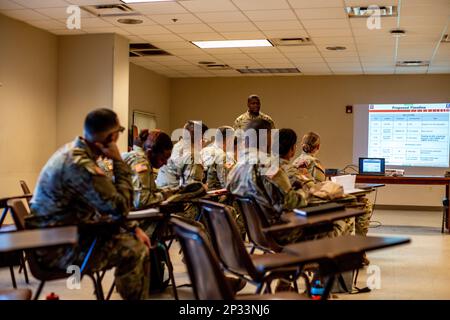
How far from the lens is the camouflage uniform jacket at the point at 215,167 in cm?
567

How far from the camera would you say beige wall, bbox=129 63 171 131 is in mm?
10734

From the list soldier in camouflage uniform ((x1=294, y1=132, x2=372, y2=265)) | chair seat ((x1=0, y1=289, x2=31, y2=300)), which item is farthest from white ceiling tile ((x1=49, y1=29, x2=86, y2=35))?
chair seat ((x1=0, y1=289, x2=31, y2=300))

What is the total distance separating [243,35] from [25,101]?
3.13m

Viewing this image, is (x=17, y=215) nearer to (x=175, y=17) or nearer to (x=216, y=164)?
(x=216, y=164)

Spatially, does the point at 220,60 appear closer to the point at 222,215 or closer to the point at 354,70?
the point at 354,70

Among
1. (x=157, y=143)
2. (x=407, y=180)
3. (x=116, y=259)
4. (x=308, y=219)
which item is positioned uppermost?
(x=157, y=143)

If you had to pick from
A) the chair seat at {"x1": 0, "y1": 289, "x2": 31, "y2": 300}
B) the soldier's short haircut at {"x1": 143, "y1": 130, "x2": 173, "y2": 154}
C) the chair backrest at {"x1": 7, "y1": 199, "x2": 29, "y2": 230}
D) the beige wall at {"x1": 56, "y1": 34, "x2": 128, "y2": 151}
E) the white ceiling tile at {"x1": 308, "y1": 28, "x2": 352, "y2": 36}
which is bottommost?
the chair seat at {"x1": 0, "y1": 289, "x2": 31, "y2": 300}

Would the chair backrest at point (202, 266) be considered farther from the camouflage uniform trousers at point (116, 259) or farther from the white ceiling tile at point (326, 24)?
the white ceiling tile at point (326, 24)

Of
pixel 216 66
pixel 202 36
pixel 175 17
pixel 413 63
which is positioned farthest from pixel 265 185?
pixel 216 66

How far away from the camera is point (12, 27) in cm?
711

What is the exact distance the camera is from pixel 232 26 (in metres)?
7.43

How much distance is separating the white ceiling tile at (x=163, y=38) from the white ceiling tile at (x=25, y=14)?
1625 millimetres

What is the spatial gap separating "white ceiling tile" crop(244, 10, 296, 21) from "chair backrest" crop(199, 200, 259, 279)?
4168 mm

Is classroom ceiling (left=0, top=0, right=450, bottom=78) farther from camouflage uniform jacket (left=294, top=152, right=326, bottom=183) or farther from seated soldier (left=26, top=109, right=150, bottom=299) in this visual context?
seated soldier (left=26, top=109, right=150, bottom=299)
